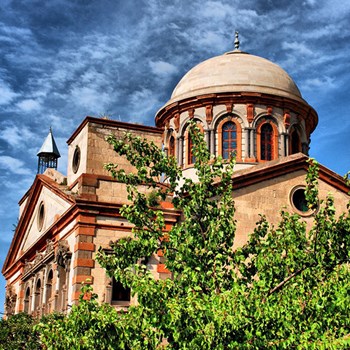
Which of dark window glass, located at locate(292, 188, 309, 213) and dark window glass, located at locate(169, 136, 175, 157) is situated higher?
dark window glass, located at locate(169, 136, 175, 157)

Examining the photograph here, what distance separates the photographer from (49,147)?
A: 57.1 metres

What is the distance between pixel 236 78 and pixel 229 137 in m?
Answer: 3.19

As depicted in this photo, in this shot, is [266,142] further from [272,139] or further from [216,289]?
[216,289]

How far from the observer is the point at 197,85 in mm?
34438

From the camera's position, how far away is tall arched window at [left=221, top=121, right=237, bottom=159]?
3212 cm

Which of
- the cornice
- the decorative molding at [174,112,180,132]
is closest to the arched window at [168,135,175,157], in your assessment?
the decorative molding at [174,112,180,132]

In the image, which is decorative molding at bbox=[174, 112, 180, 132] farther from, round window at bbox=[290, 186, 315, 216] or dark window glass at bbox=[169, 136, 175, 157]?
round window at bbox=[290, 186, 315, 216]

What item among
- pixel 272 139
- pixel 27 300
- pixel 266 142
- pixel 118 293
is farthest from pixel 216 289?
pixel 27 300

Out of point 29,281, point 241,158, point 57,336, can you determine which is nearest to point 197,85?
point 241,158

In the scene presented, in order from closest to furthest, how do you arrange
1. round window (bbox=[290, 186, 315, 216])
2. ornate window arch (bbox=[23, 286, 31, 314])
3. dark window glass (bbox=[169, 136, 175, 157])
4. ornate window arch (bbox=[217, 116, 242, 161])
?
round window (bbox=[290, 186, 315, 216]) → ornate window arch (bbox=[217, 116, 242, 161]) → ornate window arch (bbox=[23, 286, 31, 314]) → dark window glass (bbox=[169, 136, 175, 157])

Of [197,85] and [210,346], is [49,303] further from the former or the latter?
[210,346]

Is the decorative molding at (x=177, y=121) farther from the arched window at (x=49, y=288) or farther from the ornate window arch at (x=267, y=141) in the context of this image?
the arched window at (x=49, y=288)

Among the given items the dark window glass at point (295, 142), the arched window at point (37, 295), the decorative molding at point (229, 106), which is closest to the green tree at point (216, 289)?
the decorative molding at point (229, 106)

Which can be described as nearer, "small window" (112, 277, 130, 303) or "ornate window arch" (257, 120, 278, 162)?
"small window" (112, 277, 130, 303)
